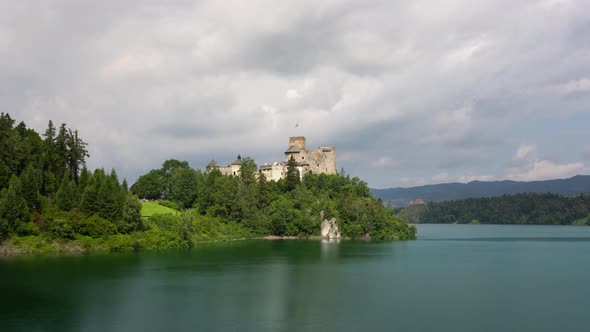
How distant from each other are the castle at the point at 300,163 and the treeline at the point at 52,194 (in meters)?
38.2

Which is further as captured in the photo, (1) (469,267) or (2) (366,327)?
(1) (469,267)

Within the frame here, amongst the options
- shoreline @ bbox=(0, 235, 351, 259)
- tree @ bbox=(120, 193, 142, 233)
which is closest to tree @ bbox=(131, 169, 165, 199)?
tree @ bbox=(120, 193, 142, 233)

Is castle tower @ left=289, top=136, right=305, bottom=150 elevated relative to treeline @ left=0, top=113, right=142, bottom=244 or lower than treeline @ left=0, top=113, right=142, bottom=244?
elevated

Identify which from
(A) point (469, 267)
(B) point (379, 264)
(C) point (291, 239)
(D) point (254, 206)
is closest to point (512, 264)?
(A) point (469, 267)

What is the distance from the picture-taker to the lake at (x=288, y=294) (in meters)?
24.8

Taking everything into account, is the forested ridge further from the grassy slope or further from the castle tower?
the castle tower

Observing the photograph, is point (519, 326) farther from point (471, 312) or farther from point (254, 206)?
point (254, 206)

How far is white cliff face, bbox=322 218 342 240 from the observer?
275 feet

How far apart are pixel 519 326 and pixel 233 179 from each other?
6691cm

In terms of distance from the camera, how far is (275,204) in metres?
85.7

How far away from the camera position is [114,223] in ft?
192

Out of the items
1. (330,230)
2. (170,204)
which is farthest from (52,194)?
(330,230)

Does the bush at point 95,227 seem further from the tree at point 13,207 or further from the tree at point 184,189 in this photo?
the tree at point 184,189

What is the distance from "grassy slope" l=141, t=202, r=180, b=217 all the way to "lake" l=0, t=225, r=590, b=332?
21.0 m
